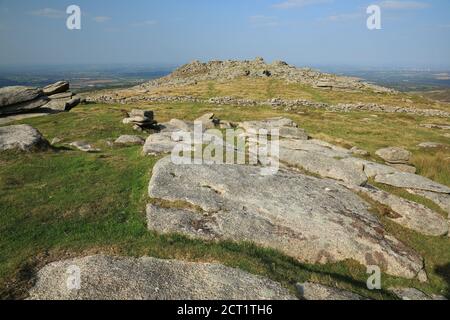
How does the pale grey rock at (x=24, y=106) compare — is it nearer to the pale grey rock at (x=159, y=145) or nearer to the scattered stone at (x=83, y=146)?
the scattered stone at (x=83, y=146)

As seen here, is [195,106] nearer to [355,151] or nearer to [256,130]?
[256,130]

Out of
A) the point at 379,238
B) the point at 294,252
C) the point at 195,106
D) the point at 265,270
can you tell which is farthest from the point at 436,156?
the point at 195,106

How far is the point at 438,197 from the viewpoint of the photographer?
29.8 meters

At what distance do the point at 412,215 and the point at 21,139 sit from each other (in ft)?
103

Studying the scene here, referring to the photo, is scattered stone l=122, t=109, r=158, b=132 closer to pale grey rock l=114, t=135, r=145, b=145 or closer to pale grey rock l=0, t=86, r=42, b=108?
pale grey rock l=114, t=135, r=145, b=145

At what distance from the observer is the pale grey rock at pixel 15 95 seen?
52094mm

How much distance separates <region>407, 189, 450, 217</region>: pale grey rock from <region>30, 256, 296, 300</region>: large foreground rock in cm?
2126

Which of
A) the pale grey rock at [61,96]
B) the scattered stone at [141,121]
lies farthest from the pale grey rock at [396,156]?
the pale grey rock at [61,96]

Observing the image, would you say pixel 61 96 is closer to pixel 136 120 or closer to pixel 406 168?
pixel 136 120

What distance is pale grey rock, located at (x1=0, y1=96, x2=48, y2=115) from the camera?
52759mm

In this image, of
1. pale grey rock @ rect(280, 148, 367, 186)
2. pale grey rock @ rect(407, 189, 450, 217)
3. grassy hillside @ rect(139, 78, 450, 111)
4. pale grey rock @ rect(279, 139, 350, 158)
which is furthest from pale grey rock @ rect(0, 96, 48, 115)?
pale grey rock @ rect(407, 189, 450, 217)

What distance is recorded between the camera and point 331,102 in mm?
92625

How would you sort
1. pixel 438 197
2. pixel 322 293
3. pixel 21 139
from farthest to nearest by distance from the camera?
1. pixel 21 139
2. pixel 438 197
3. pixel 322 293

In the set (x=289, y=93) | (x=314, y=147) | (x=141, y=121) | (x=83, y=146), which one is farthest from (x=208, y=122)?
(x=289, y=93)
